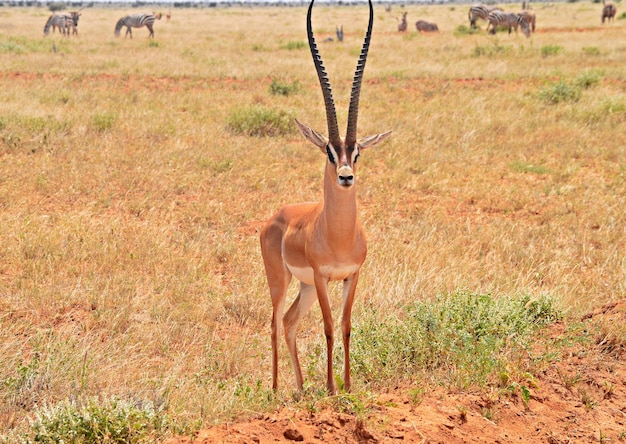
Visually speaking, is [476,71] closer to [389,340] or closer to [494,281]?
[494,281]

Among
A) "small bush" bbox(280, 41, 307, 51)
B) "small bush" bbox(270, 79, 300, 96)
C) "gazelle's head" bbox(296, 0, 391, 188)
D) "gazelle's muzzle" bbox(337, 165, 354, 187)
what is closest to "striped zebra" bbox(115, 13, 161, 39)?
"small bush" bbox(280, 41, 307, 51)

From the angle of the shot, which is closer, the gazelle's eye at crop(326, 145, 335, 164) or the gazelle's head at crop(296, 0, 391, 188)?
the gazelle's head at crop(296, 0, 391, 188)

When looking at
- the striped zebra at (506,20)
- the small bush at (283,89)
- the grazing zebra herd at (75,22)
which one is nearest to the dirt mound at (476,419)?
the small bush at (283,89)

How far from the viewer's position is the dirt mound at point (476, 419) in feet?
11.3

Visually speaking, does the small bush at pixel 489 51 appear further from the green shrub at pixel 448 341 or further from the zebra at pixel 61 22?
the zebra at pixel 61 22

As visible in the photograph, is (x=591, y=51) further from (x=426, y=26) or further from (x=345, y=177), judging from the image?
(x=345, y=177)

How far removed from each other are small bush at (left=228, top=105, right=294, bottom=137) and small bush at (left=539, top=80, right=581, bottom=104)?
5.98 meters

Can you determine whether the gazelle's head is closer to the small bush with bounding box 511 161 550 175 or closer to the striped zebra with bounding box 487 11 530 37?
the small bush with bounding box 511 161 550 175

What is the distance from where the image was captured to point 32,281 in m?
5.92

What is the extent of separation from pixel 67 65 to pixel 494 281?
55.9ft

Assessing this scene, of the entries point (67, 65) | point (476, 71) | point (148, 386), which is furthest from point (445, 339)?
point (67, 65)

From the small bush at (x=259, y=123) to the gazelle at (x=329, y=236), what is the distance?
7.65 metres

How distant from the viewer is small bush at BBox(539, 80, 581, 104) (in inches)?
555

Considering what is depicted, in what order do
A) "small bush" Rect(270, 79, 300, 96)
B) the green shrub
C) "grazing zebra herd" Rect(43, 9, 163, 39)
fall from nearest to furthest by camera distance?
the green shrub < "small bush" Rect(270, 79, 300, 96) < "grazing zebra herd" Rect(43, 9, 163, 39)
